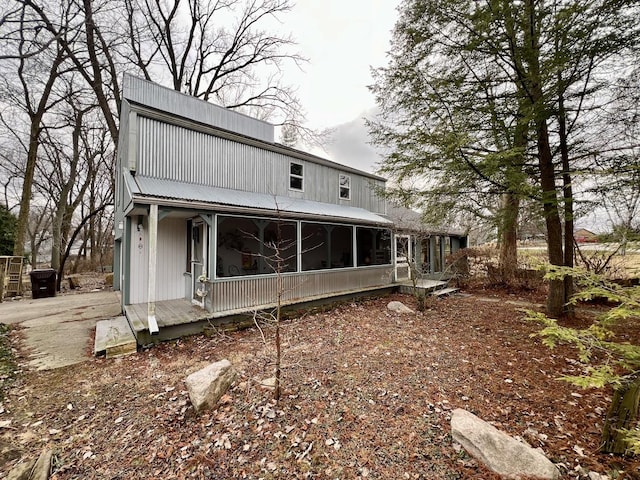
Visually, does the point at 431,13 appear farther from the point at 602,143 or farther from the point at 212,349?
the point at 212,349

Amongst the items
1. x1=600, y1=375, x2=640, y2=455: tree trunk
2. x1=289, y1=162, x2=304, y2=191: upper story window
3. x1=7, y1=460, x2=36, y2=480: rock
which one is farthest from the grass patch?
x1=289, y1=162, x2=304, y2=191: upper story window

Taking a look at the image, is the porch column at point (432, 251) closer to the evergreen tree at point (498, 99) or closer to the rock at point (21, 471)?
the evergreen tree at point (498, 99)

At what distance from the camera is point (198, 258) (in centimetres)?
753

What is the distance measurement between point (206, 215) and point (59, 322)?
4.91 m

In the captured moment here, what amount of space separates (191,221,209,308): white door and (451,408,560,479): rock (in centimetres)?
596

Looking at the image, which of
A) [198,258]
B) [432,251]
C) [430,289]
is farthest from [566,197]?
[198,258]

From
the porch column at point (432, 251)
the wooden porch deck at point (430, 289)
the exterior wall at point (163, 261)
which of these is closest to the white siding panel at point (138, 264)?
the exterior wall at point (163, 261)

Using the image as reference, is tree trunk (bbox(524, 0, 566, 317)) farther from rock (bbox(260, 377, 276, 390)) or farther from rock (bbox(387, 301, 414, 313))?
rock (bbox(260, 377, 276, 390))

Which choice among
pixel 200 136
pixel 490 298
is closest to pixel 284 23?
pixel 200 136

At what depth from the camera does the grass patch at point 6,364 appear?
407 centimetres

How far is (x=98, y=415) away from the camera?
3447mm

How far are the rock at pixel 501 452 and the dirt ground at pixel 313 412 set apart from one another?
111 mm

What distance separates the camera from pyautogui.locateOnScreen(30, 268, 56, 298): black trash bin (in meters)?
10.2

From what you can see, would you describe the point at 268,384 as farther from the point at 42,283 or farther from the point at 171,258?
the point at 42,283
